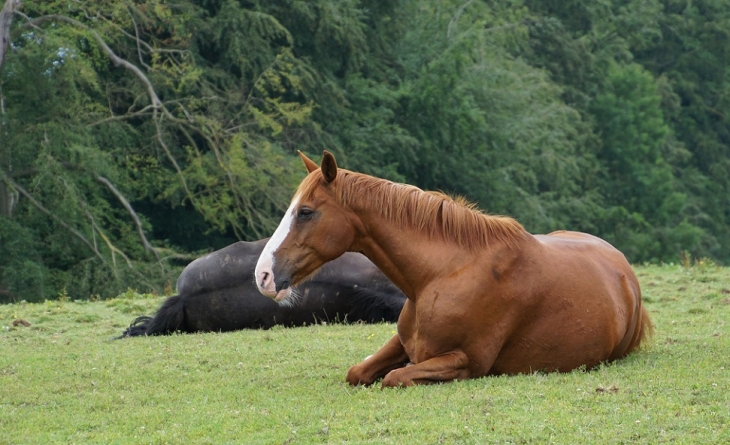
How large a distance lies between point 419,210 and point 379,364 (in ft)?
3.69

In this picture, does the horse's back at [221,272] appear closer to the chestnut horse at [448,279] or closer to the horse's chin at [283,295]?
the chestnut horse at [448,279]

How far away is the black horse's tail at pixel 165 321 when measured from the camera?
36.3ft

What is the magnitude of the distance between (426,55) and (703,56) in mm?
25779

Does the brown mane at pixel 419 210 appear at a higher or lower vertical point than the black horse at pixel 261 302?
higher

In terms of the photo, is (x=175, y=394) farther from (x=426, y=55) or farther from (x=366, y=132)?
(x=426, y=55)

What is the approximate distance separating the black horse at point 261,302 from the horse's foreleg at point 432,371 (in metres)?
4.15

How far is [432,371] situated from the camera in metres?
6.94

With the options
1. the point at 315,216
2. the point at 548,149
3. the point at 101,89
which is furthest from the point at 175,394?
the point at 548,149

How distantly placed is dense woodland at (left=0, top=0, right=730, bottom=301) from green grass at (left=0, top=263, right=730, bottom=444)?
37.2ft

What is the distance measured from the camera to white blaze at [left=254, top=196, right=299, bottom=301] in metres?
6.94

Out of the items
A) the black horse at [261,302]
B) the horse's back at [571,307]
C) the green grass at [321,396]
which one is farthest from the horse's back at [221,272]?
the horse's back at [571,307]

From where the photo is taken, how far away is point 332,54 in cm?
3688

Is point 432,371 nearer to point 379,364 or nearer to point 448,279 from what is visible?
point 379,364

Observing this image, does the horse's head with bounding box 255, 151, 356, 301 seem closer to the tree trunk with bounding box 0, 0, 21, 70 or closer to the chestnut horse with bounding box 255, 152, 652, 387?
the chestnut horse with bounding box 255, 152, 652, 387
